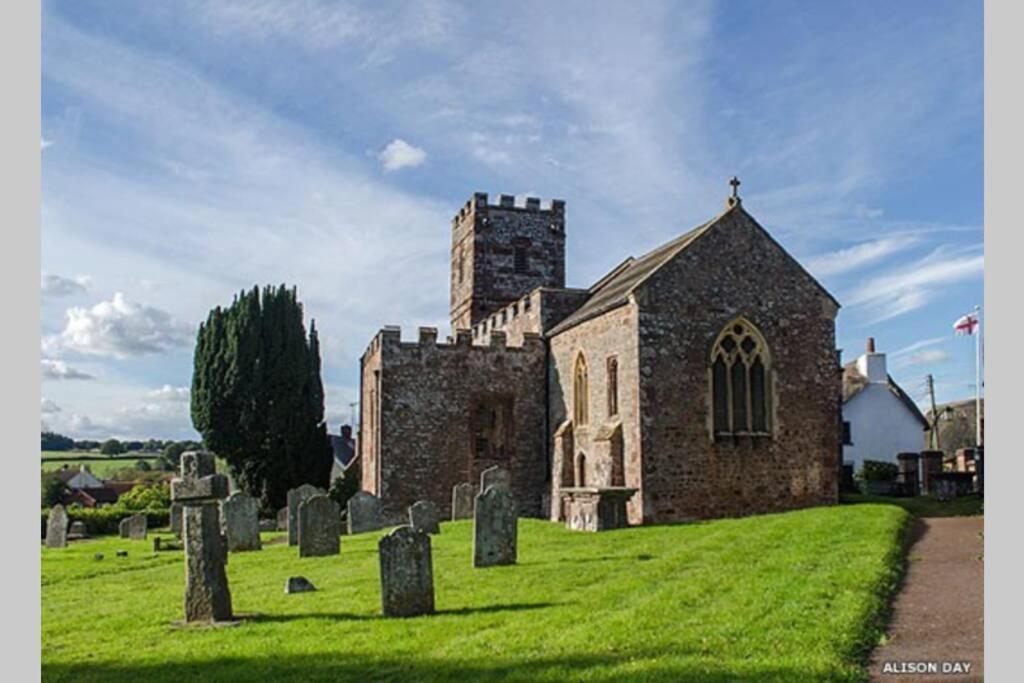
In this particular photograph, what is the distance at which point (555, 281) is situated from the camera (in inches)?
1452

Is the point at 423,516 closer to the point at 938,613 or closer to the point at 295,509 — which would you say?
the point at 295,509

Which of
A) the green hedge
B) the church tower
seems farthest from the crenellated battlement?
the green hedge

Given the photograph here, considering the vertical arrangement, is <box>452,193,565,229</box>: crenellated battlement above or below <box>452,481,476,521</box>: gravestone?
above

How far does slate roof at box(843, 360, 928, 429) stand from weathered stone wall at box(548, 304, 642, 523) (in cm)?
1768

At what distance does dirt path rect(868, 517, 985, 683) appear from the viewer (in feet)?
24.5

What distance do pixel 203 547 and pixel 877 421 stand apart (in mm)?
32214

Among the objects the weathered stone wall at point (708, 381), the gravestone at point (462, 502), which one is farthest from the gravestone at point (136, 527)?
the weathered stone wall at point (708, 381)

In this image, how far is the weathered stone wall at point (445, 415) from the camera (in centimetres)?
2445

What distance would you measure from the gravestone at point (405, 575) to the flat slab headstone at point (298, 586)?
2347 mm

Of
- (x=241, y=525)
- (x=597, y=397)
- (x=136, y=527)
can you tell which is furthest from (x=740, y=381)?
(x=136, y=527)

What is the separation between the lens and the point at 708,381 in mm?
20297

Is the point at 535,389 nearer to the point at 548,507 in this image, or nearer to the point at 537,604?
the point at 548,507

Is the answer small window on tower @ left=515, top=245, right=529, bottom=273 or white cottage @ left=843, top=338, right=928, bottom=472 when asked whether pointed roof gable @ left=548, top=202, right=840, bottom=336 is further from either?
white cottage @ left=843, top=338, right=928, bottom=472

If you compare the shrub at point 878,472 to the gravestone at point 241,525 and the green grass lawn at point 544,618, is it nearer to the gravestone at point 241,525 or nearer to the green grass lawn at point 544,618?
the green grass lawn at point 544,618
